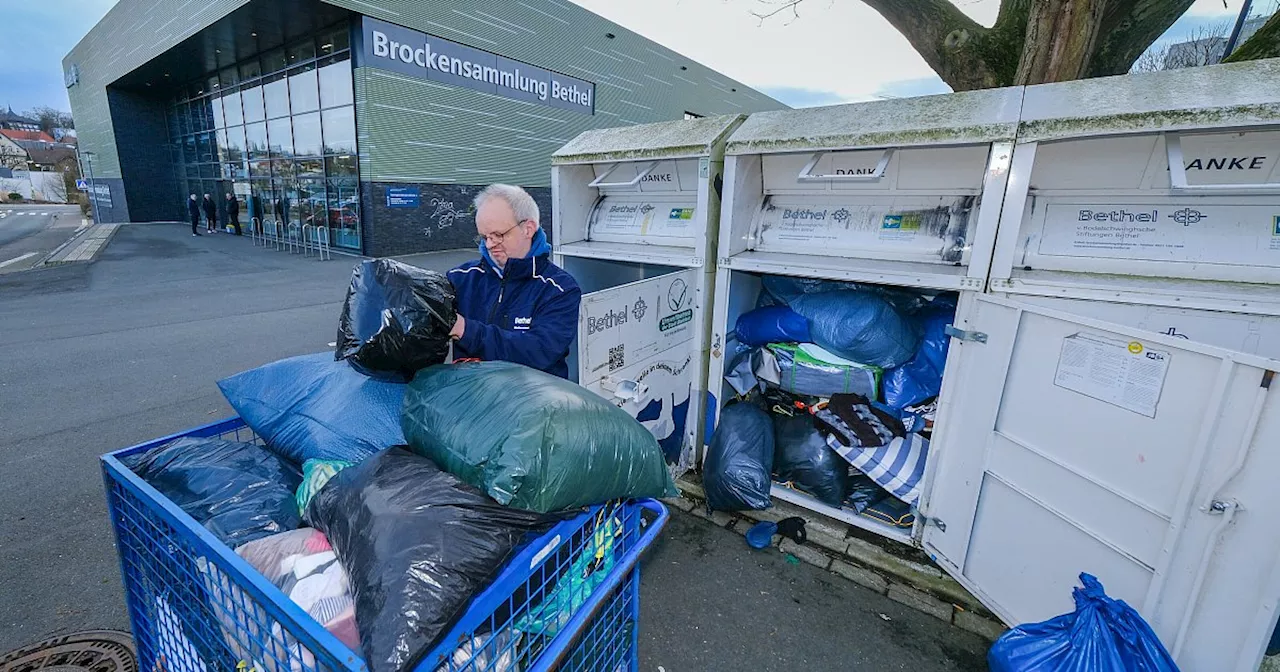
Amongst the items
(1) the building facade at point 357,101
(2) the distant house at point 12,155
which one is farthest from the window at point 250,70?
(2) the distant house at point 12,155

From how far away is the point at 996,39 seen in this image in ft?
12.8

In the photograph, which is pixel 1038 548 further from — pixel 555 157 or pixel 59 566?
pixel 59 566

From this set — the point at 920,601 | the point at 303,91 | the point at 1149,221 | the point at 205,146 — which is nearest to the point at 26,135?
the point at 205,146

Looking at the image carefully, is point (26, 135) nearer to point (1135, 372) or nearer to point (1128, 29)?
point (1128, 29)

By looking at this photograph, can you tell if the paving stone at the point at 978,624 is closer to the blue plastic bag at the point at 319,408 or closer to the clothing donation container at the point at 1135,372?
the clothing donation container at the point at 1135,372

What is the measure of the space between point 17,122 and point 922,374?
345 feet

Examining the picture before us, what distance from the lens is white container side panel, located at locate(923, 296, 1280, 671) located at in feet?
4.87

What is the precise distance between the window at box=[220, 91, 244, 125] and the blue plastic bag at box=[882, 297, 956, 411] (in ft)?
63.2

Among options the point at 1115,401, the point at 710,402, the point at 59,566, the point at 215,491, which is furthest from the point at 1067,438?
the point at 59,566

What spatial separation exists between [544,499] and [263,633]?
1.72 feet

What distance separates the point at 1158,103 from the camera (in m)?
1.80

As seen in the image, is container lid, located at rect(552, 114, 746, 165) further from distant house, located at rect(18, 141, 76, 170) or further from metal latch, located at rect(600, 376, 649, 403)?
distant house, located at rect(18, 141, 76, 170)

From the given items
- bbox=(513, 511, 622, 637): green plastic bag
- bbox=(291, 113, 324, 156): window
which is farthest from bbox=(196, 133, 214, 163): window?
bbox=(513, 511, 622, 637): green plastic bag

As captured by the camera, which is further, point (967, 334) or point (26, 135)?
point (26, 135)
